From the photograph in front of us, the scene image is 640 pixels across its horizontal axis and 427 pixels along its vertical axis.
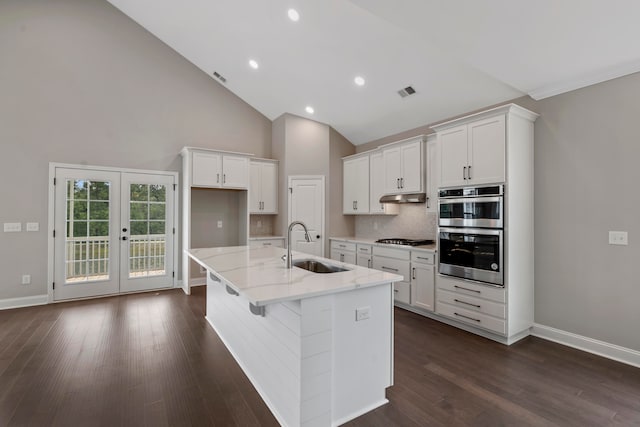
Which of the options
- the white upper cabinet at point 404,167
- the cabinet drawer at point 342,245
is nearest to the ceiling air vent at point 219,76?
the white upper cabinet at point 404,167

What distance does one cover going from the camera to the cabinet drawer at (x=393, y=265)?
13.7 ft

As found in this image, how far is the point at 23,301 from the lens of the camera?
4.32 meters

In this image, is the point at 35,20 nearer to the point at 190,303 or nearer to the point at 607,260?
the point at 190,303

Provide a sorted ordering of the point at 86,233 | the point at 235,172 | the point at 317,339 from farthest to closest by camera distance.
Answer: the point at 235,172
the point at 86,233
the point at 317,339

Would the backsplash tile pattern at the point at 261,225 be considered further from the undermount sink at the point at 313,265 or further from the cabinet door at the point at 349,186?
the undermount sink at the point at 313,265

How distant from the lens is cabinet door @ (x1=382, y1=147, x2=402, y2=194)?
4691 mm

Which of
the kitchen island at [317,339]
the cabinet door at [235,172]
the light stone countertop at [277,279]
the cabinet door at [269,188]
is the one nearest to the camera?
the light stone countertop at [277,279]

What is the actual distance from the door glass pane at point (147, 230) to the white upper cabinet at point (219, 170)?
81 cm

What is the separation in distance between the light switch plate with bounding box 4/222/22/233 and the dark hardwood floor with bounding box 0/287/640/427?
1.41m

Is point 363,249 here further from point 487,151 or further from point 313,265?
point 487,151

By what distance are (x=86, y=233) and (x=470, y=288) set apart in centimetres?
545

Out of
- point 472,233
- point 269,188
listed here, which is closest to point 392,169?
point 472,233

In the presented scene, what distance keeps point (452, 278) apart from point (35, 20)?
6.75 meters

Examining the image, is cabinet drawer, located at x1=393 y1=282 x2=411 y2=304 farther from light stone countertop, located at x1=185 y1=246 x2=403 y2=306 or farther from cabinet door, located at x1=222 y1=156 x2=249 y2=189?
cabinet door, located at x1=222 y1=156 x2=249 y2=189
